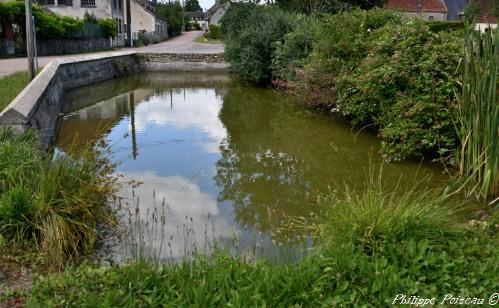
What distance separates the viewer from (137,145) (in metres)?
9.79

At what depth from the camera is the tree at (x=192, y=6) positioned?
4373 inches

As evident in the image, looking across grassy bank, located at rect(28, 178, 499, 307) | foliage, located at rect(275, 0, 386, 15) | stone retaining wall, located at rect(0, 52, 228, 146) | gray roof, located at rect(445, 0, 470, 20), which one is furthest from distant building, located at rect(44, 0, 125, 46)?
grassy bank, located at rect(28, 178, 499, 307)

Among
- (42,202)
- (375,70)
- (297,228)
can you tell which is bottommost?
(297,228)

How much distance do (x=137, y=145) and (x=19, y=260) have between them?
574 centimetres

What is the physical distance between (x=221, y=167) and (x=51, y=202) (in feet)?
12.6

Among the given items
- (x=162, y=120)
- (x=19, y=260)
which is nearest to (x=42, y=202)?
(x=19, y=260)

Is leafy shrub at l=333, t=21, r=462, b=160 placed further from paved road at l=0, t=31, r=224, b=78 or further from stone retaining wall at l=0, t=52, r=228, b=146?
paved road at l=0, t=31, r=224, b=78

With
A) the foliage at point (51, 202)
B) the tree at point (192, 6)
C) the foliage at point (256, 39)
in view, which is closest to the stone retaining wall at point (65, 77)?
the foliage at point (51, 202)

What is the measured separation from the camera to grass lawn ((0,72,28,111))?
930 cm

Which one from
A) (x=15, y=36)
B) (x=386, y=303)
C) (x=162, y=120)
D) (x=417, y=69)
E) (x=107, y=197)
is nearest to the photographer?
(x=386, y=303)

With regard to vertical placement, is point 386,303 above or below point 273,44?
below

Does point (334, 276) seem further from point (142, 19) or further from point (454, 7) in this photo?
point (454, 7)

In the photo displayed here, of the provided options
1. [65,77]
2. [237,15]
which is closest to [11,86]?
[65,77]

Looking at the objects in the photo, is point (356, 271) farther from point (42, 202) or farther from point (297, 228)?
point (42, 202)
